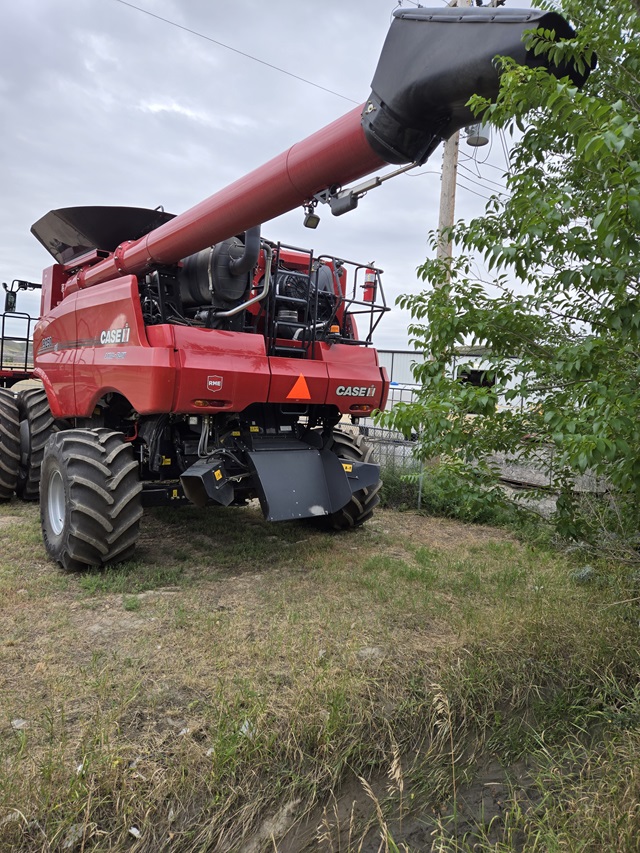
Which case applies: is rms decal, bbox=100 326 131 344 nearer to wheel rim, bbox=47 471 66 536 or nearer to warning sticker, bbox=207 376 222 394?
warning sticker, bbox=207 376 222 394

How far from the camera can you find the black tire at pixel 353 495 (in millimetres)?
6188

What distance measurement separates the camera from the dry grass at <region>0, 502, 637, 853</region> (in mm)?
2191

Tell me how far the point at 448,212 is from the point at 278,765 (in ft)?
27.1

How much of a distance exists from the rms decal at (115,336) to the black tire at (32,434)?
1.89m

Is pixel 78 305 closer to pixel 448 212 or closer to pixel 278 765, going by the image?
pixel 278 765

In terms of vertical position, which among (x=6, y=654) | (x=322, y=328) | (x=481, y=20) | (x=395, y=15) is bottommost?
(x=6, y=654)

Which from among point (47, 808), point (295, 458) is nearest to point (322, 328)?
point (295, 458)

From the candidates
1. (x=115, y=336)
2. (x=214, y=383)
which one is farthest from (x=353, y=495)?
(x=115, y=336)

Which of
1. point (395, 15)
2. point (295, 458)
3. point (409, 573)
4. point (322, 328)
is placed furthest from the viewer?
point (322, 328)

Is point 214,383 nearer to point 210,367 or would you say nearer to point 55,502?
point 210,367

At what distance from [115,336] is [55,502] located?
4.98 ft

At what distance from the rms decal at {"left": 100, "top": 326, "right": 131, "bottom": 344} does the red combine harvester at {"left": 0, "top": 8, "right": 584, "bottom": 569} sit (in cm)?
2

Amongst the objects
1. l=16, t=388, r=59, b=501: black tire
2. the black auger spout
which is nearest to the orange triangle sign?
the black auger spout

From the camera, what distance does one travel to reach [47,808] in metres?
2.09
